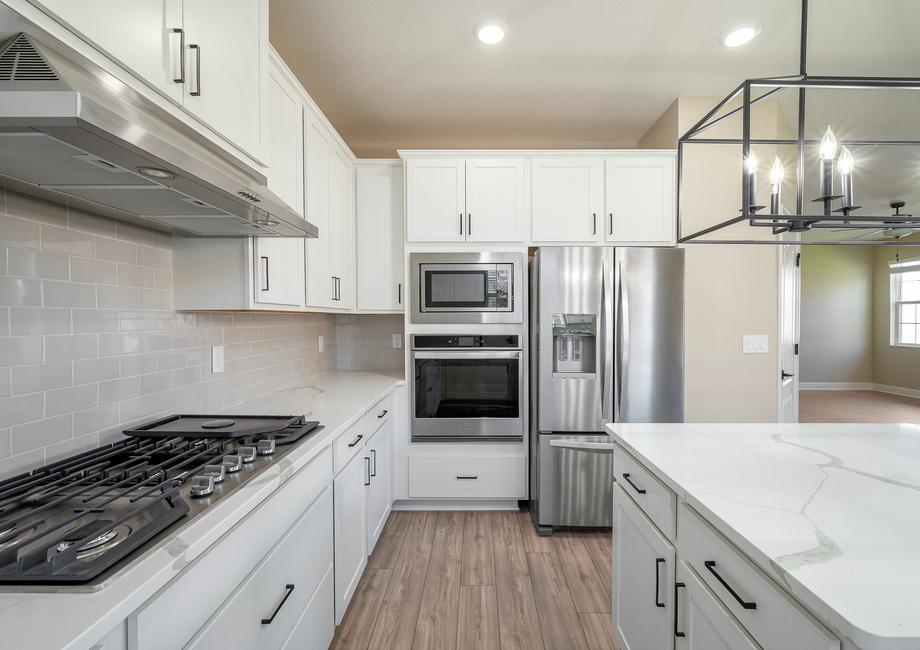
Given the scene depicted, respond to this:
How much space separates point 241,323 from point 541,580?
1.99 metres

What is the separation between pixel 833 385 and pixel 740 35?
27.9 ft

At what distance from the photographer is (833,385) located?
316 inches

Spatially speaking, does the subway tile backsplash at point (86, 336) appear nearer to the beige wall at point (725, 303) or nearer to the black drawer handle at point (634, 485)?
the black drawer handle at point (634, 485)

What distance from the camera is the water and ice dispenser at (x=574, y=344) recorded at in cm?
264

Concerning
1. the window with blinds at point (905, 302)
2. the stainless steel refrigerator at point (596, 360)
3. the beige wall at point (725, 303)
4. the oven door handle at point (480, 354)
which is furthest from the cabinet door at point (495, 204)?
the window with blinds at point (905, 302)

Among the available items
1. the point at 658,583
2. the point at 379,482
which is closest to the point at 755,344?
the point at 658,583

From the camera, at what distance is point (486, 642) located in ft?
5.74

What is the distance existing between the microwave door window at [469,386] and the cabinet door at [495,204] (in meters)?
0.84

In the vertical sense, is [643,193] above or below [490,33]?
below

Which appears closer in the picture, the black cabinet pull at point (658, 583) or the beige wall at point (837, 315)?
the black cabinet pull at point (658, 583)

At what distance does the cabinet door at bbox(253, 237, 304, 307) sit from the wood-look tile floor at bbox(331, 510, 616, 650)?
4.72 feet

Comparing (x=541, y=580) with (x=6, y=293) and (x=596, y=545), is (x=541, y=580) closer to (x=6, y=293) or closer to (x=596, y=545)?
(x=596, y=545)

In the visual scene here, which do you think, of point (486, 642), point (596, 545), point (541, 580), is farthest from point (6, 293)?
point (596, 545)

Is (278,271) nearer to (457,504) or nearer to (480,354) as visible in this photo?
(480,354)
